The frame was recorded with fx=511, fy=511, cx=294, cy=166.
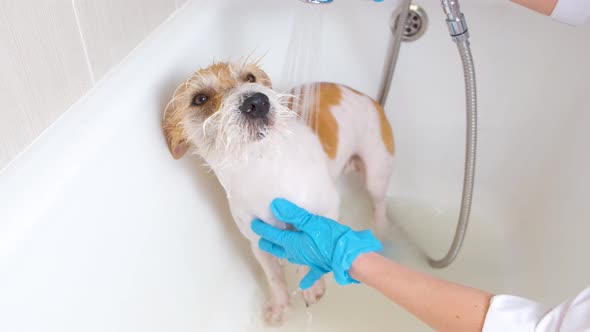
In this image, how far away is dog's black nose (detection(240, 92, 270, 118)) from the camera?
0.90 metres

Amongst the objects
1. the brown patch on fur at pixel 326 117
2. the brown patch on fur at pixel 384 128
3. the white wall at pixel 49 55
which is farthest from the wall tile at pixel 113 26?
the brown patch on fur at pixel 384 128

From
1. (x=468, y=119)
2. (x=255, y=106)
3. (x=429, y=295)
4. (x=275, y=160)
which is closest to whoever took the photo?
(x=429, y=295)

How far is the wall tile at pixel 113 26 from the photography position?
2.96 ft

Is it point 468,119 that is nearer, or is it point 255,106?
point 255,106

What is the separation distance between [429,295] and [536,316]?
162 millimetres

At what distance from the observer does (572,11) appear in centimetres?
103

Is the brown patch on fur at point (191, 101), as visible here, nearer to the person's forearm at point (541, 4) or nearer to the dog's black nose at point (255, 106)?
the dog's black nose at point (255, 106)

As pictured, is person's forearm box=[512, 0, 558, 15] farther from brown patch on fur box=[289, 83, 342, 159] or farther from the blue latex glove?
the blue latex glove

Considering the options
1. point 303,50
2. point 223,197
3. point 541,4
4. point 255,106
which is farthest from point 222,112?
point 541,4

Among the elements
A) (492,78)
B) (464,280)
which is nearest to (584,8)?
(492,78)

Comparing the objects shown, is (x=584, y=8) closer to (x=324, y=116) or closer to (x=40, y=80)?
(x=324, y=116)

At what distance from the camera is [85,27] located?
2.93 ft

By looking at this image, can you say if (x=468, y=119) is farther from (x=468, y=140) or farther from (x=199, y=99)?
(x=199, y=99)

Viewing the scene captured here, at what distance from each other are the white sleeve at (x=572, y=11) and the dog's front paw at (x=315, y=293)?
803 millimetres
